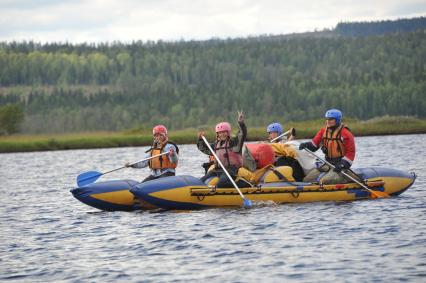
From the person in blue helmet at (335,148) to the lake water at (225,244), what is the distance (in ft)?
3.35

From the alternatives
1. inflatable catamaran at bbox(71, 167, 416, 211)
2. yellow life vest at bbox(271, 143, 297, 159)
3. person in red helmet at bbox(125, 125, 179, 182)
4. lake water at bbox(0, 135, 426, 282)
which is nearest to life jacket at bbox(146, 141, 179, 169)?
person in red helmet at bbox(125, 125, 179, 182)

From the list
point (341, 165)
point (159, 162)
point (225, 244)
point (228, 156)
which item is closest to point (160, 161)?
point (159, 162)

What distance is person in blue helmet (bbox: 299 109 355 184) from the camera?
804 inches

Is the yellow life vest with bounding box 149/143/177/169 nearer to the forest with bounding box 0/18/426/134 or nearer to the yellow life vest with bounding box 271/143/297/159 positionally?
the yellow life vest with bounding box 271/143/297/159

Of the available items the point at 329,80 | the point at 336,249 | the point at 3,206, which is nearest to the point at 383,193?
the point at 336,249

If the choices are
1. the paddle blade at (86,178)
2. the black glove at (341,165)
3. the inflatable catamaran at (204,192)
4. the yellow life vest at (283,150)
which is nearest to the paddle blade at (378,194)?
the inflatable catamaran at (204,192)

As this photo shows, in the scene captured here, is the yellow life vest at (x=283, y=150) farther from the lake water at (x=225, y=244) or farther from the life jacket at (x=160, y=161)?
the life jacket at (x=160, y=161)

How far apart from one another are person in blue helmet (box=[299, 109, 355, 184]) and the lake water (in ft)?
3.35

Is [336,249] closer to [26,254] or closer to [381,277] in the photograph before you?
[381,277]

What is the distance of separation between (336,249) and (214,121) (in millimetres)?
107121

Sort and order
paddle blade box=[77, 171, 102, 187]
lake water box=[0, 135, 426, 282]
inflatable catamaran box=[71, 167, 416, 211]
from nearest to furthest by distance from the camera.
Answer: lake water box=[0, 135, 426, 282] → inflatable catamaran box=[71, 167, 416, 211] → paddle blade box=[77, 171, 102, 187]

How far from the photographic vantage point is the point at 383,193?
20734 mm

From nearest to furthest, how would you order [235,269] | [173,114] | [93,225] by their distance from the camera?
1. [235,269]
2. [93,225]
3. [173,114]

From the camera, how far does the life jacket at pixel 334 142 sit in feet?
67.3
